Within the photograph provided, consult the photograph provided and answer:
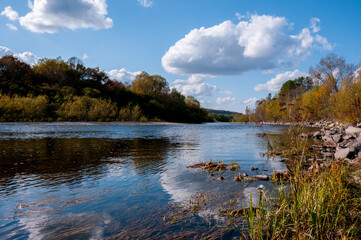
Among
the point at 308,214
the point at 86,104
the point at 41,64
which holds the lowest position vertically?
the point at 308,214

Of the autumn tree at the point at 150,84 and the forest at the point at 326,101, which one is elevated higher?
the autumn tree at the point at 150,84

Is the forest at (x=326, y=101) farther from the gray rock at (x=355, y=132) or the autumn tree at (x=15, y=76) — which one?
the autumn tree at (x=15, y=76)

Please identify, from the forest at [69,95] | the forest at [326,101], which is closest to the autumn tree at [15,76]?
the forest at [69,95]

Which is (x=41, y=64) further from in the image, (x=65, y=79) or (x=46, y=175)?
(x=46, y=175)

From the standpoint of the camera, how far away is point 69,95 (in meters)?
64.7

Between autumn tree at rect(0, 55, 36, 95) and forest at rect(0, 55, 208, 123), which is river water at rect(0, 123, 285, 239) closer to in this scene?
forest at rect(0, 55, 208, 123)

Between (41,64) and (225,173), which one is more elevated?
(41,64)

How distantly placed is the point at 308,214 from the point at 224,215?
1.92 metres

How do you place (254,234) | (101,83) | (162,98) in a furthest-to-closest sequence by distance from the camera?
(162,98)
(101,83)
(254,234)

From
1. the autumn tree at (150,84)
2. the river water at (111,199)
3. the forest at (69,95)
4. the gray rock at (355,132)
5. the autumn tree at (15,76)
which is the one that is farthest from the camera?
the autumn tree at (150,84)

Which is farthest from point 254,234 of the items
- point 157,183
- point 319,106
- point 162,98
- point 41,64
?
point 162,98

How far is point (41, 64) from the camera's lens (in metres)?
73.9

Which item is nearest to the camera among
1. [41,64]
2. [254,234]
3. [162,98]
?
[254,234]

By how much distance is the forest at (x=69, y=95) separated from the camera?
5144cm
